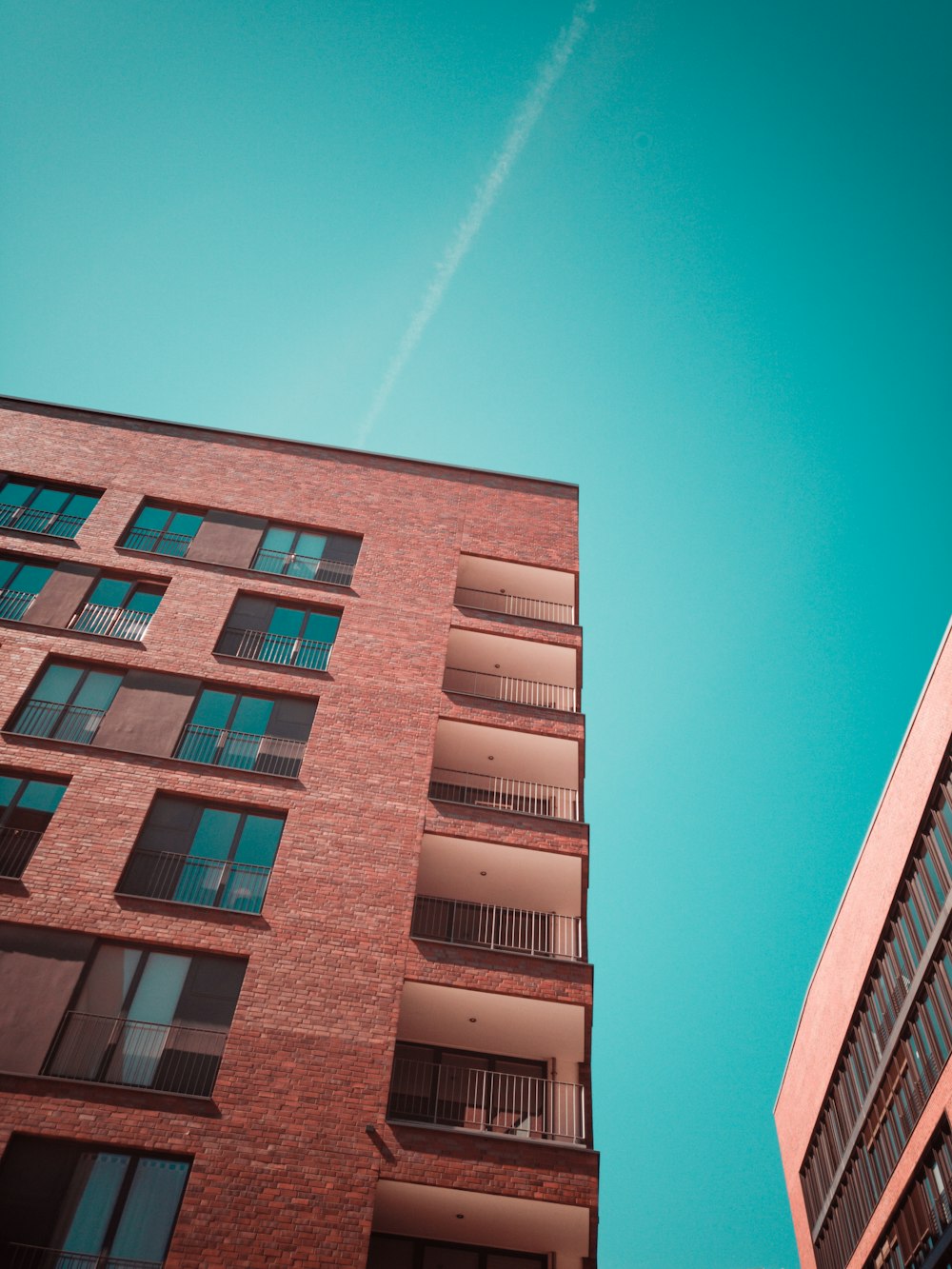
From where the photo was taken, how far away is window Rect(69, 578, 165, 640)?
70.2ft

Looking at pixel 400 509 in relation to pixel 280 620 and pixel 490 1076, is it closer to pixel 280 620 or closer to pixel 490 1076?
pixel 280 620

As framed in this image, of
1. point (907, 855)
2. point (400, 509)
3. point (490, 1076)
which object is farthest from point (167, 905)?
point (907, 855)

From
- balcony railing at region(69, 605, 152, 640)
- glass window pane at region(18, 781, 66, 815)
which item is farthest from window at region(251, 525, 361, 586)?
glass window pane at region(18, 781, 66, 815)

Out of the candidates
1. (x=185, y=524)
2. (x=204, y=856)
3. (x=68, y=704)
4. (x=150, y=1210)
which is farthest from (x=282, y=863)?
(x=185, y=524)

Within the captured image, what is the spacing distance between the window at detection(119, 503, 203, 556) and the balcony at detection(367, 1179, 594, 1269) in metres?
15.8

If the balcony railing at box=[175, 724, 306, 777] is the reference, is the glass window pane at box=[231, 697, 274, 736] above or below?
above

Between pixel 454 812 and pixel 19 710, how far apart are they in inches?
375

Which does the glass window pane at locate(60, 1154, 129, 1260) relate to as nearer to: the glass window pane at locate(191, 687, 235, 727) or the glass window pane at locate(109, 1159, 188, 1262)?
the glass window pane at locate(109, 1159, 188, 1262)

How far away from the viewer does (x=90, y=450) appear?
25875 millimetres

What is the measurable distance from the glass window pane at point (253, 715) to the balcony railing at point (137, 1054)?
6.55 meters

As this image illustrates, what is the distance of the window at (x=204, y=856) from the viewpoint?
55.6 ft

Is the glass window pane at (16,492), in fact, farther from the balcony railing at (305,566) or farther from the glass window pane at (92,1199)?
the glass window pane at (92,1199)

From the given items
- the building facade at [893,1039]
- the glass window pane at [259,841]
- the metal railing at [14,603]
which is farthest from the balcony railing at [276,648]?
the building facade at [893,1039]

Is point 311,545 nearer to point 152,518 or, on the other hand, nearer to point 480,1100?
point 152,518
